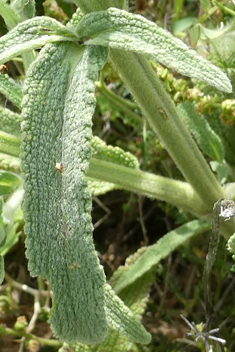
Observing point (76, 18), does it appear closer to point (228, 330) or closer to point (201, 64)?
point (201, 64)

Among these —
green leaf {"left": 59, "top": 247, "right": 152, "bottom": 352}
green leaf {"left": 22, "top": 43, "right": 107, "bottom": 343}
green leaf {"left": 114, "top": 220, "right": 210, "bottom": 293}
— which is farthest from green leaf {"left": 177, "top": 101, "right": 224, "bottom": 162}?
green leaf {"left": 22, "top": 43, "right": 107, "bottom": 343}

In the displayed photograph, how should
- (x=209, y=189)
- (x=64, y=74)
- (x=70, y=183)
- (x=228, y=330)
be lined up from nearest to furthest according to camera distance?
(x=70, y=183)
(x=64, y=74)
(x=209, y=189)
(x=228, y=330)

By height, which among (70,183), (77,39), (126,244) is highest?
(77,39)

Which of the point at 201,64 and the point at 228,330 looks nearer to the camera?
the point at 201,64

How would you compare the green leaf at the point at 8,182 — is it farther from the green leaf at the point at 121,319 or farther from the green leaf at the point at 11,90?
the green leaf at the point at 121,319

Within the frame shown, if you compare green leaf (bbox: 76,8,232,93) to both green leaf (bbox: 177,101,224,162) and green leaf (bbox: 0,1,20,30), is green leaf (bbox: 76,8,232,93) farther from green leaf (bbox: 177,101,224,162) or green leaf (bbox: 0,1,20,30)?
green leaf (bbox: 177,101,224,162)

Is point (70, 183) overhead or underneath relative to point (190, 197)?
overhead

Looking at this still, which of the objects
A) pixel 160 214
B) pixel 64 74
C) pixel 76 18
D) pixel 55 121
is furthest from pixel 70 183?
pixel 160 214

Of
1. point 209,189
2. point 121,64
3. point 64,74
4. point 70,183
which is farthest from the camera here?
point 209,189
